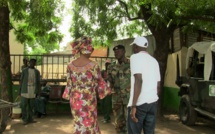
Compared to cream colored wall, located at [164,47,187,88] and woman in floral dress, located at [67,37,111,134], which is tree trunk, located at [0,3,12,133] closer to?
woman in floral dress, located at [67,37,111,134]

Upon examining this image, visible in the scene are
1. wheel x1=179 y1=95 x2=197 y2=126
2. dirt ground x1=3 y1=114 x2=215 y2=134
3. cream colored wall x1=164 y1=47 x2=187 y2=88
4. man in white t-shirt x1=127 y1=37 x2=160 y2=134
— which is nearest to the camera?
man in white t-shirt x1=127 y1=37 x2=160 y2=134

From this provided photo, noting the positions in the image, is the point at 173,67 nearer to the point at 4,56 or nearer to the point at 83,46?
the point at 4,56

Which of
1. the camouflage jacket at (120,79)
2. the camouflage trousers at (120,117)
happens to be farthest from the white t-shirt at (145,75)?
the camouflage trousers at (120,117)

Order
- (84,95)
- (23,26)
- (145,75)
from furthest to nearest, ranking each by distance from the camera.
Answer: (23,26) < (84,95) < (145,75)

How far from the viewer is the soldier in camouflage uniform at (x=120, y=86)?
4922 mm

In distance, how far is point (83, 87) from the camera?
391 cm

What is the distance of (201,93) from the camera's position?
22.6 ft

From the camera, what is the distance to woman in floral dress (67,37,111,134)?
391cm

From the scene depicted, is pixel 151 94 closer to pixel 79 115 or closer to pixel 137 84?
pixel 137 84

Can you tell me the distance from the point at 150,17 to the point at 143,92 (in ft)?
11.4

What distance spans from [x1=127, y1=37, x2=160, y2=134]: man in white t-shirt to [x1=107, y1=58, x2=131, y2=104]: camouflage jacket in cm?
110

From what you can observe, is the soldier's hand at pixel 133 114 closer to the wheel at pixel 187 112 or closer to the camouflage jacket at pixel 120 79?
the camouflage jacket at pixel 120 79

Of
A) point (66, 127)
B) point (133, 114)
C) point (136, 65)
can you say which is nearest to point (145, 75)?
point (136, 65)

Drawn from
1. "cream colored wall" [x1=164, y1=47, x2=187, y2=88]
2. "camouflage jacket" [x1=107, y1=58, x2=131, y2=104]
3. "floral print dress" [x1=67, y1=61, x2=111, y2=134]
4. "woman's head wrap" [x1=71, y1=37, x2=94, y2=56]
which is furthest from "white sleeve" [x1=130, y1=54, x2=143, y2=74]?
"cream colored wall" [x1=164, y1=47, x2=187, y2=88]
